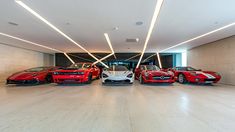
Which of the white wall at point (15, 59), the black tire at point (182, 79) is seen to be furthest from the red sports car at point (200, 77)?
the white wall at point (15, 59)

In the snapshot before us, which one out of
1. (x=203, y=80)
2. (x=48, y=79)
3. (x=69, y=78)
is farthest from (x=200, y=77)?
(x=48, y=79)

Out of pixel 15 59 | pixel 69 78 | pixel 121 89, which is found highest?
pixel 15 59

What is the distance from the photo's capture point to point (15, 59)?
915cm

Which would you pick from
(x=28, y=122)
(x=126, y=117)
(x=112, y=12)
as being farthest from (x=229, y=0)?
(x=28, y=122)

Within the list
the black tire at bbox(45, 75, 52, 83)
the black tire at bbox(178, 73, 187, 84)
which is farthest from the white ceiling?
the black tire at bbox(178, 73, 187, 84)

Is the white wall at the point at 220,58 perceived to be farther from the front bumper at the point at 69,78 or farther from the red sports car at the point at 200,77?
the front bumper at the point at 69,78

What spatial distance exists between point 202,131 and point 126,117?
3.40 ft

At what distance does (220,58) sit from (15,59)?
12.7m

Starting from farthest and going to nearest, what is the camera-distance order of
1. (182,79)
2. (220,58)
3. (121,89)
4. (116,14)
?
(220,58)
(182,79)
(121,89)
(116,14)

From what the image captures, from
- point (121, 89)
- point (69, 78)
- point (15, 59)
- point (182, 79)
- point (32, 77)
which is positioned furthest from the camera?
point (15, 59)

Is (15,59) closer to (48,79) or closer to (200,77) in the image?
(48,79)

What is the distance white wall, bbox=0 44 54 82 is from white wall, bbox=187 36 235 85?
41.1 ft

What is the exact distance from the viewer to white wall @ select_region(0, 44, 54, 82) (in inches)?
322

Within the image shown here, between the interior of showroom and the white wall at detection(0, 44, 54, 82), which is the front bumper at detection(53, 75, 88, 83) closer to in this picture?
the interior of showroom
